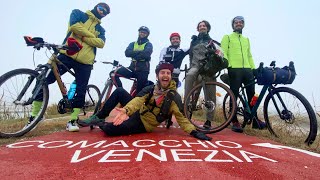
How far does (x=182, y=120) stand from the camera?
13.8 feet

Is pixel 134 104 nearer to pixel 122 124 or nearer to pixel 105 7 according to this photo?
pixel 122 124

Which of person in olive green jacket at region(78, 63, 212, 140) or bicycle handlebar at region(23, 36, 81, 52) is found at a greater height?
bicycle handlebar at region(23, 36, 81, 52)

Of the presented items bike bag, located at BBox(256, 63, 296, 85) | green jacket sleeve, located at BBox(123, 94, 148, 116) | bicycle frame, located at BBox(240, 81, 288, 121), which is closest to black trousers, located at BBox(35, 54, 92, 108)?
green jacket sleeve, located at BBox(123, 94, 148, 116)

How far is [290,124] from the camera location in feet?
14.7

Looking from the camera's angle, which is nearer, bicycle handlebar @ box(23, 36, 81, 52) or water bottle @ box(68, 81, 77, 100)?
bicycle handlebar @ box(23, 36, 81, 52)

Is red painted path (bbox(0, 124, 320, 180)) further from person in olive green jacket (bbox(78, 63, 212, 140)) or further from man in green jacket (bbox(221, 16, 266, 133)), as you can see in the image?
man in green jacket (bbox(221, 16, 266, 133))

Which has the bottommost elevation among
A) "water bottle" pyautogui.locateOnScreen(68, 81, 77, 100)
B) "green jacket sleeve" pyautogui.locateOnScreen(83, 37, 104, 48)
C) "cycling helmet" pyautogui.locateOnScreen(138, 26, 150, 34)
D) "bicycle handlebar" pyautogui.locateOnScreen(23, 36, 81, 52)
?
"water bottle" pyautogui.locateOnScreen(68, 81, 77, 100)

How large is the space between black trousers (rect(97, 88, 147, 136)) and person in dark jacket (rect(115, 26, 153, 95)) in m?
1.12

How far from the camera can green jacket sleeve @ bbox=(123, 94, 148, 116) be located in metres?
3.87

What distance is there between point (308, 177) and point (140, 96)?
7.62 feet

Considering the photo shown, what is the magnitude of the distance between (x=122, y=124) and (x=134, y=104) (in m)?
0.37

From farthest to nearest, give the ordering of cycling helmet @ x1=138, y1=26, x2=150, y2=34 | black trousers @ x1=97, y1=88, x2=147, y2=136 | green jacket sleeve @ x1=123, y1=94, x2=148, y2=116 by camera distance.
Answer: cycling helmet @ x1=138, y1=26, x2=150, y2=34, black trousers @ x1=97, y1=88, x2=147, y2=136, green jacket sleeve @ x1=123, y1=94, x2=148, y2=116

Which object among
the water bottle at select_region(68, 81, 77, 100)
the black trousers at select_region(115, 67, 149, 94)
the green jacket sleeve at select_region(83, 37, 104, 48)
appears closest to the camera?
the green jacket sleeve at select_region(83, 37, 104, 48)

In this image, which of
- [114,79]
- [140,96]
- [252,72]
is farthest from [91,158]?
[252,72]
